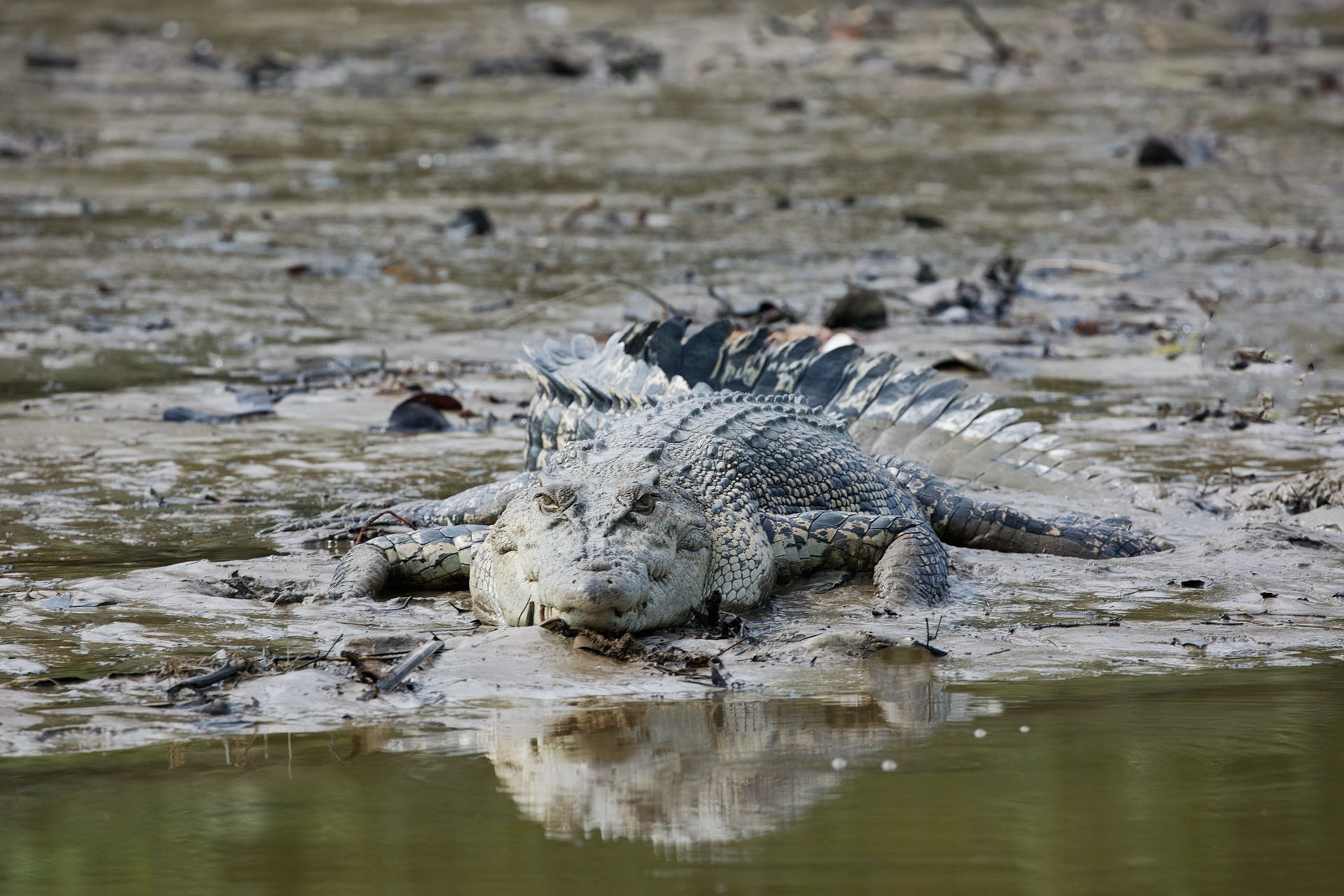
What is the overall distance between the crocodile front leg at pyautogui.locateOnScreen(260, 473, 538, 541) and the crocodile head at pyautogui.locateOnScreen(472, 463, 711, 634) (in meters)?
0.68

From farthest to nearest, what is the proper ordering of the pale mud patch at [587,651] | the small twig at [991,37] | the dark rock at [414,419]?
1. the small twig at [991,37]
2. the dark rock at [414,419]
3. the pale mud patch at [587,651]

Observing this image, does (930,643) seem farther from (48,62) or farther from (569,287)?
(48,62)

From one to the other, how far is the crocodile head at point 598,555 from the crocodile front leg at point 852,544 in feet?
1.31

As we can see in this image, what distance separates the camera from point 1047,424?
6.79 m

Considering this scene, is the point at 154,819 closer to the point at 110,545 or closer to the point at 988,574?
the point at 110,545

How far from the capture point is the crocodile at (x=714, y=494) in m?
4.05

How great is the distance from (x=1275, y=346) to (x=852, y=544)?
382cm

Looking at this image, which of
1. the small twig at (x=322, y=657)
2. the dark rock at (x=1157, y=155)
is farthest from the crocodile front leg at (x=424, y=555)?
the dark rock at (x=1157, y=155)

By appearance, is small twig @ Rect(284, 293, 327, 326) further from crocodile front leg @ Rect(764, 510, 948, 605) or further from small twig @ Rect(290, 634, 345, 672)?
small twig @ Rect(290, 634, 345, 672)

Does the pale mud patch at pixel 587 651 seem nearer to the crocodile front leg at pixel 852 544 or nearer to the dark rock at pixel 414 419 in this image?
the crocodile front leg at pixel 852 544

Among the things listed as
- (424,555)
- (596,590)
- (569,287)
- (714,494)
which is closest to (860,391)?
(714,494)

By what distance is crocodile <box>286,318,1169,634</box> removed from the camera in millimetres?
4051

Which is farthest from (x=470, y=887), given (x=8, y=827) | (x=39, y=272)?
(x=39, y=272)

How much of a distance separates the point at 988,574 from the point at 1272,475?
166 centimetres
